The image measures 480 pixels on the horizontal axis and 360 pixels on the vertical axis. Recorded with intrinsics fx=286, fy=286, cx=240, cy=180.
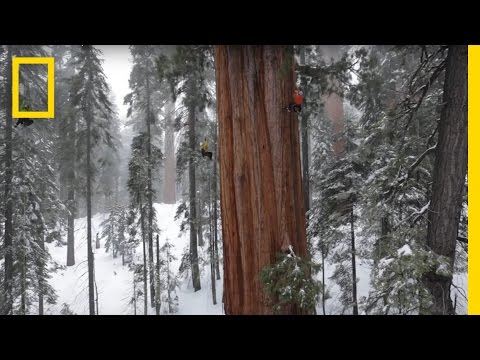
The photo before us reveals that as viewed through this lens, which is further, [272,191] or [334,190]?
[334,190]

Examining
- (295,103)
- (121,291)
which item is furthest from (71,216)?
(295,103)

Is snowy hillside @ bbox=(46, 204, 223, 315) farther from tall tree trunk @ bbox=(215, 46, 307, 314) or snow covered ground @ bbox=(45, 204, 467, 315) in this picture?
tall tree trunk @ bbox=(215, 46, 307, 314)

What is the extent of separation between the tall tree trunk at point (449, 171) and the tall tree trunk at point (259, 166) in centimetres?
212

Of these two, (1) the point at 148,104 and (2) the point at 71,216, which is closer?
(1) the point at 148,104

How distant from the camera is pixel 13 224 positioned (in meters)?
11.5

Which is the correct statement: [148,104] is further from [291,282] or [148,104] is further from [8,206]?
[291,282]

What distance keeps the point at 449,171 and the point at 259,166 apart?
9.00 feet

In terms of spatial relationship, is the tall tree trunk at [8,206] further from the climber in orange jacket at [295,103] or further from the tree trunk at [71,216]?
the climber in orange jacket at [295,103]

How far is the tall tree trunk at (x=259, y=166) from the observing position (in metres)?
2.95

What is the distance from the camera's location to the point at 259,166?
2984 millimetres

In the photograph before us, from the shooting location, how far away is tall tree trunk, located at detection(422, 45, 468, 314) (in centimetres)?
369
